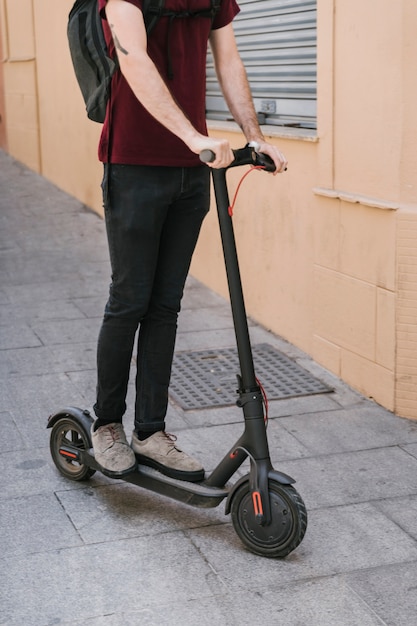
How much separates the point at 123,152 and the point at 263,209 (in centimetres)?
279

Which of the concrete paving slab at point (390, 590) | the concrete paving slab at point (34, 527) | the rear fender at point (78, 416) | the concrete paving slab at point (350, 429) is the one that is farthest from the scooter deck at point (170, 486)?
the concrete paving slab at point (350, 429)

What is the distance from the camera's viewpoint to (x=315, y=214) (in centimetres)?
569

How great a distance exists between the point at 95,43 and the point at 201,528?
172 centimetres

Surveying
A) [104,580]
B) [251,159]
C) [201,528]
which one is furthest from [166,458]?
[251,159]

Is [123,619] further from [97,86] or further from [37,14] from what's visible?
[37,14]

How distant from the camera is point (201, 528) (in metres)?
3.80

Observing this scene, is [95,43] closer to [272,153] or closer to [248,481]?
[272,153]

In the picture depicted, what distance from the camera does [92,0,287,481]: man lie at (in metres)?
3.43

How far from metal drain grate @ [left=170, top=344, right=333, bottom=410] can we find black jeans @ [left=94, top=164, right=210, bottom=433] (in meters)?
1.12

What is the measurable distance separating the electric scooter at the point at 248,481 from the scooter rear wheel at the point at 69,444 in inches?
18.2

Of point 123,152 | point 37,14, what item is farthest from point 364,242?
point 37,14

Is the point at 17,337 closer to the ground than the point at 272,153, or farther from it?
closer to the ground

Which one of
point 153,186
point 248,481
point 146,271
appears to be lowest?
point 248,481

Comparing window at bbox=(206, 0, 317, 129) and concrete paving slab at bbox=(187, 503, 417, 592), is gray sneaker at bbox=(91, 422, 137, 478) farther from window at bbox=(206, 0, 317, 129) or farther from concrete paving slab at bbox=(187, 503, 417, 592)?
window at bbox=(206, 0, 317, 129)
